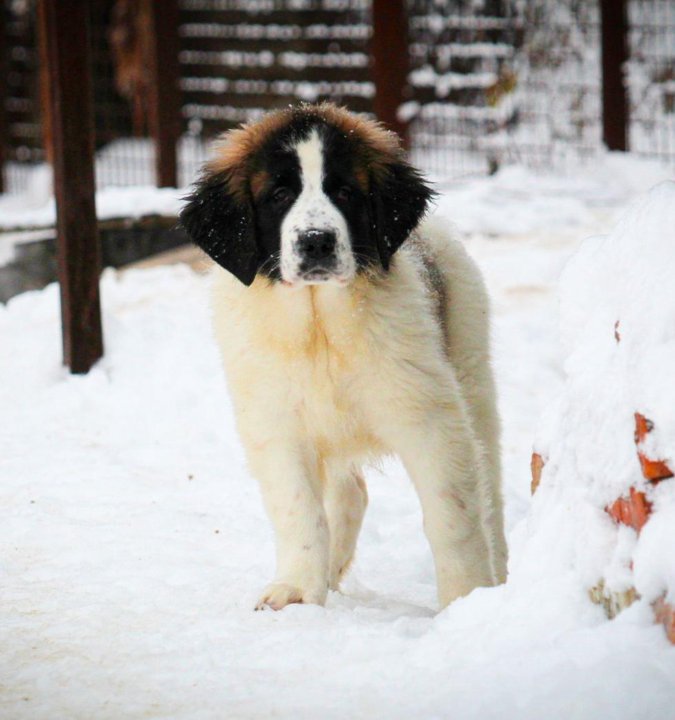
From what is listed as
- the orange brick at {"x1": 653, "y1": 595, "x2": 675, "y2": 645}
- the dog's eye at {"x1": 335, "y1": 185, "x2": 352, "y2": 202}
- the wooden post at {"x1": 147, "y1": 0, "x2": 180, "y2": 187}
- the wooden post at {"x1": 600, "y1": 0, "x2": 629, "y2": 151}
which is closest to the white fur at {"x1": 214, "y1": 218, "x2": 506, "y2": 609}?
the dog's eye at {"x1": 335, "y1": 185, "x2": 352, "y2": 202}

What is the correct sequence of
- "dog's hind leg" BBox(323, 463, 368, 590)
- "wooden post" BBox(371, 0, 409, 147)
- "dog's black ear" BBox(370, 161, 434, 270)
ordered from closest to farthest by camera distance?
"dog's black ear" BBox(370, 161, 434, 270) < "dog's hind leg" BBox(323, 463, 368, 590) < "wooden post" BBox(371, 0, 409, 147)

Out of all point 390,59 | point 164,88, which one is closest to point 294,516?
point 390,59

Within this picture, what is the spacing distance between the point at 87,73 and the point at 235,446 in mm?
1902

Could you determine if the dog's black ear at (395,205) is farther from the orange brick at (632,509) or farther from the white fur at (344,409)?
the orange brick at (632,509)

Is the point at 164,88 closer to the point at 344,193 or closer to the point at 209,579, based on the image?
the point at 344,193

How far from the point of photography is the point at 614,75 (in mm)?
10430

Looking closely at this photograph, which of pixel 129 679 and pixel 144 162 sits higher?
pixel 144 162

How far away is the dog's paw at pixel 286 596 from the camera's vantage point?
3.34m

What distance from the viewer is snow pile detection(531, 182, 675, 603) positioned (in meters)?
2.36

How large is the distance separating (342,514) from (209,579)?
1.70ft

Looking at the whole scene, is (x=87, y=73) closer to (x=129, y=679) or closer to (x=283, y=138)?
(x=283, y=138)

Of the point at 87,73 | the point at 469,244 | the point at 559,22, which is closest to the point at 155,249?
the point at 469,244

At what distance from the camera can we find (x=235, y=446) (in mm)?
5285

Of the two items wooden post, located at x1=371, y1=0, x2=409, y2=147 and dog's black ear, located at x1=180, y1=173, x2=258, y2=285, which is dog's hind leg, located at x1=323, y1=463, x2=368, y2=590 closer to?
dog's black ear, located at x1=180, y1=173, x2=258, y2=285
